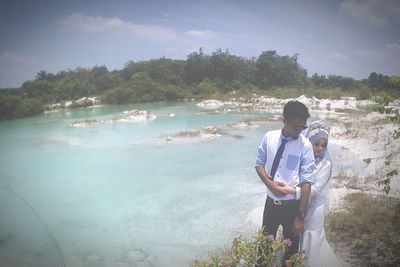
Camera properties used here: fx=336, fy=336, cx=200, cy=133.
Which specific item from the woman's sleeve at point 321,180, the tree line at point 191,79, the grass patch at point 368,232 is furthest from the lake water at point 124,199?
the tree line at point 191,79

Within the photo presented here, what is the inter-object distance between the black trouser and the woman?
98mm

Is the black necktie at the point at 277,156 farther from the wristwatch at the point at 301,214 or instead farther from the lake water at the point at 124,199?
the lake water at the point at 124,199

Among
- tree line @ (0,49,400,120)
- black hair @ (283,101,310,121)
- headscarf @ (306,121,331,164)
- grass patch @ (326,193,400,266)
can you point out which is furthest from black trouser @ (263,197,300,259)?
tree line @ (0,49,400,120)

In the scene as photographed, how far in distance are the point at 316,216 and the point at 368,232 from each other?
2082 millimetres

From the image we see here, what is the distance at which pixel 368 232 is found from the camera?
A: 182 inches

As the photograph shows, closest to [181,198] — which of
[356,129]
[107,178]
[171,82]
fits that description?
[107,178]

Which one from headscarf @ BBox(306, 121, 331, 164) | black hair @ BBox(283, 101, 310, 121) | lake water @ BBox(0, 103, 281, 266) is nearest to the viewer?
black hair @ BBox(283, 101, 310, 121)

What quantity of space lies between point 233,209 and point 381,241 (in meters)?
2.68

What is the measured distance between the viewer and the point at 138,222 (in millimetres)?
6004

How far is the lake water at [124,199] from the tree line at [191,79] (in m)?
21.9

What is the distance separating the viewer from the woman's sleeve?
3.07 meters

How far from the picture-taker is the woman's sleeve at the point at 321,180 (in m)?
3.07

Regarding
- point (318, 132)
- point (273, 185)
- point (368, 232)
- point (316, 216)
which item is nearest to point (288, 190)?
point (273, 185)

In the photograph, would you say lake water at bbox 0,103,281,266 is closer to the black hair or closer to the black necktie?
the black necktie
